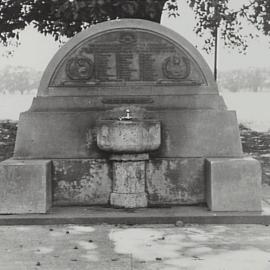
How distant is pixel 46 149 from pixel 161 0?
7824mm

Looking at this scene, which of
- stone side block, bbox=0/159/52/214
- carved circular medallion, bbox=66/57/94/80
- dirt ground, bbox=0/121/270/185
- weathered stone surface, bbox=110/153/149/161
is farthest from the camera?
dirt ground, bbox=0/121/270/185

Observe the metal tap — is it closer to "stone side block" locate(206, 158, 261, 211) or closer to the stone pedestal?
the stone pedestal

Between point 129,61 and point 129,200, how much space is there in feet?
6.16

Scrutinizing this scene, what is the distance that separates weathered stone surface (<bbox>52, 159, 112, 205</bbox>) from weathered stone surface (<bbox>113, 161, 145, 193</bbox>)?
9.0 inches

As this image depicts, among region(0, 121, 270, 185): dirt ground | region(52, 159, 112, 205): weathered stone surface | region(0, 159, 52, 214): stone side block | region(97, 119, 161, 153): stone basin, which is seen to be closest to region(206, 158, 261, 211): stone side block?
region(97, 119, 161, 153): stone basin

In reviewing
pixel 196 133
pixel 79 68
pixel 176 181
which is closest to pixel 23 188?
pixel 79 68

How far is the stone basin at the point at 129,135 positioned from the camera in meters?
7.51

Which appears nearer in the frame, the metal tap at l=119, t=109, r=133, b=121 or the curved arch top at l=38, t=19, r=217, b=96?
the metal tap at l=119, t=109, r=133, b=121

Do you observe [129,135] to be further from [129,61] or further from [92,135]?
[129,61]

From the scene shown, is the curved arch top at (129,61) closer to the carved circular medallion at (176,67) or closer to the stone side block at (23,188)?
the carved circular medallion at (176,67)

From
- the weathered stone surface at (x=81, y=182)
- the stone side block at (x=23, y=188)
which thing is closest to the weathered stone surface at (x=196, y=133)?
the weathered stone surface at (x=81, y=182)

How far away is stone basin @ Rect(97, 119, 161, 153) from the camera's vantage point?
7512 millimetres

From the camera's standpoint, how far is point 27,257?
19.4ft

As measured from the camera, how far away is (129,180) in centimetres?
772
